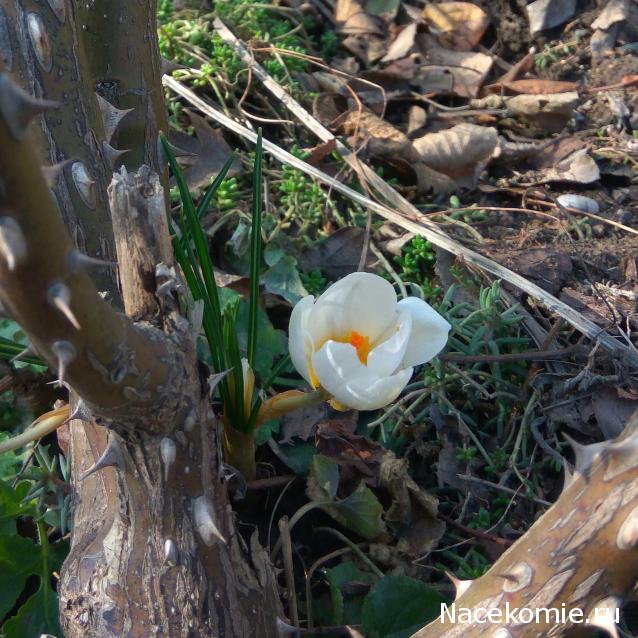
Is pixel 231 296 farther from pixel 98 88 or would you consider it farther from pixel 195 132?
pixel 195 132

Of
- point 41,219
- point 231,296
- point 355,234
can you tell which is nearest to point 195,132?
point 355,234

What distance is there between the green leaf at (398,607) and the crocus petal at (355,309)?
1.35 feet

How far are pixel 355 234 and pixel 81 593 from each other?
1.21 meters

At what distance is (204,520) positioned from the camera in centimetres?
100

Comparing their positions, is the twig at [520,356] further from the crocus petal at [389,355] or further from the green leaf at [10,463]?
the green leaf at [10,463]

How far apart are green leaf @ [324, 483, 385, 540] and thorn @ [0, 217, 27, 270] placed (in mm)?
892

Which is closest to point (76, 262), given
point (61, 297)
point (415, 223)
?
point (61, 297)

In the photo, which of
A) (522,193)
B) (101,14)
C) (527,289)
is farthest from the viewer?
(522,193)

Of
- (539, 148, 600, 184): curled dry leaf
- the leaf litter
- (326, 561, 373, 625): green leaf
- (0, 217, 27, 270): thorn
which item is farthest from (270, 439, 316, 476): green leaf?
(539, 148, 600, 184): curled dry leaf

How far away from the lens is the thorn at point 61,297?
63 centimetres

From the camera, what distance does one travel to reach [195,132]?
2.21m

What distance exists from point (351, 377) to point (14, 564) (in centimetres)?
68

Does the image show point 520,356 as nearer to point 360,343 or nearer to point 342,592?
point 360,343

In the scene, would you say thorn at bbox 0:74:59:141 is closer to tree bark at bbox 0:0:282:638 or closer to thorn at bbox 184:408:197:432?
tree bark at bbox 0:0:282:638
